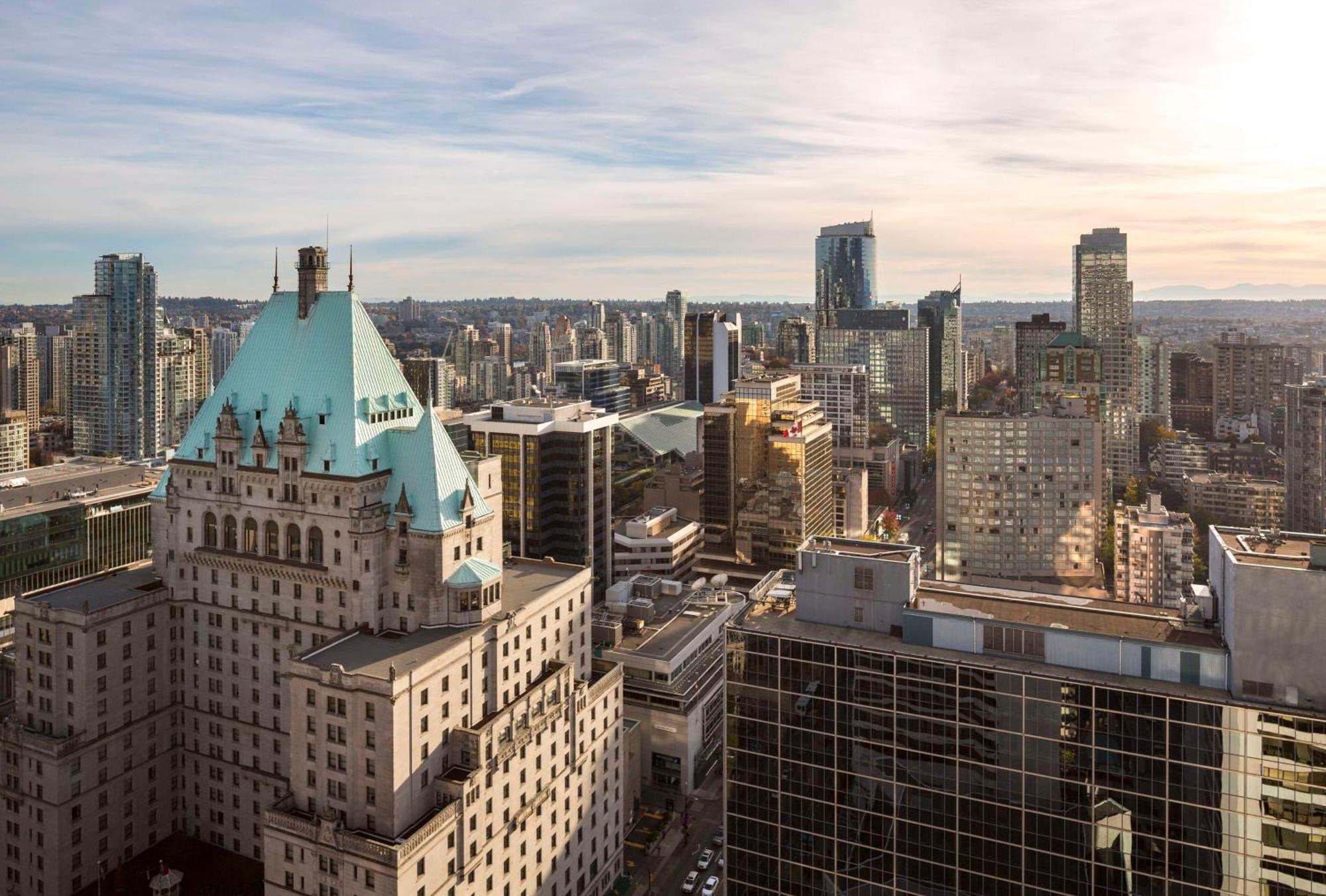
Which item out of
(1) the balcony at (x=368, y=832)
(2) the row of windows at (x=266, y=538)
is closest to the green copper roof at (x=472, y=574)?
(2) the row of windows at (x=266, y=538)

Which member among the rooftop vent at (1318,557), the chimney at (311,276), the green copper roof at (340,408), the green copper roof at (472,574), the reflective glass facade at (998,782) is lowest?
the reflective glass facade at (998,782)

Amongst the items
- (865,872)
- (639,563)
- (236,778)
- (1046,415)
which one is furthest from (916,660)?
(1046,415)

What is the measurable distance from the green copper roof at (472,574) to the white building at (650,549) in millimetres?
96265

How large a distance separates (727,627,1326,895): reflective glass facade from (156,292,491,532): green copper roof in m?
29.2

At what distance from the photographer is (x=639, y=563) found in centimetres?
17312

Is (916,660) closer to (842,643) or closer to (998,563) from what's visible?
(842,643)

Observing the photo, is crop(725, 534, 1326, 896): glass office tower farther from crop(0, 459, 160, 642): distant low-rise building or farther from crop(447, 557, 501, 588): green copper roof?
crop(0, 459, 160, 642): distant low-rise building

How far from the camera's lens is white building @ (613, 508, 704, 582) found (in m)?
173

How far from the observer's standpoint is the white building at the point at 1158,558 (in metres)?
160

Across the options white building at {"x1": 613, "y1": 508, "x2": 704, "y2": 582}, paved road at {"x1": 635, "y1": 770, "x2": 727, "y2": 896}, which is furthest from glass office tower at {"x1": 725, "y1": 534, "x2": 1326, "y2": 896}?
white building at {"x1": 613, "y1": 508, "x2": 704, "y2": 582}

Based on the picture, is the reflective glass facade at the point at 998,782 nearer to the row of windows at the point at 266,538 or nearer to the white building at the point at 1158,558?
the row of windows at the point at 266,538

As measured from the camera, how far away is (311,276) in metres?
85.4

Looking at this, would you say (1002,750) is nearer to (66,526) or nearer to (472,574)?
(472,574)

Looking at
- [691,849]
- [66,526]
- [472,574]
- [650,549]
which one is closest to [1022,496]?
[650,549]
